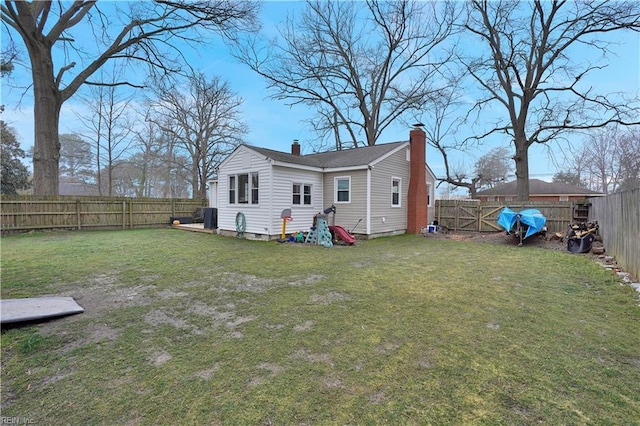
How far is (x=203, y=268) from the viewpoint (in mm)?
6266

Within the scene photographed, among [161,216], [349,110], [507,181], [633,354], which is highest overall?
[349,110]

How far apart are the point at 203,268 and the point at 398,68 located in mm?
21351

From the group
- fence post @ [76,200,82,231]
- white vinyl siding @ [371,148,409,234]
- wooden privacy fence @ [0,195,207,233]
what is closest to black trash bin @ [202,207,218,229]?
wooden privacy fence @ [0,195,207,233]

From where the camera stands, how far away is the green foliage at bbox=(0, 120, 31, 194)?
66.3ft

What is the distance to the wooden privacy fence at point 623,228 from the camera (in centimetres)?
523

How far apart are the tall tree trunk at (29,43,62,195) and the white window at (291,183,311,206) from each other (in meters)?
10.8

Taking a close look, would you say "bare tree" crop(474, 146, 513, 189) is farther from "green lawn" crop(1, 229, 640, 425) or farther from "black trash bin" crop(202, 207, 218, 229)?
"green lawn" crop(1, 229, 640, 425)

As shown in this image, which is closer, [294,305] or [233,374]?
[233,374]

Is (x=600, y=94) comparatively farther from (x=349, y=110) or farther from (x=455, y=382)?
(x=455, y=382)

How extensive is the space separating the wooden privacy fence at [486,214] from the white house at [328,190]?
2.56 meters

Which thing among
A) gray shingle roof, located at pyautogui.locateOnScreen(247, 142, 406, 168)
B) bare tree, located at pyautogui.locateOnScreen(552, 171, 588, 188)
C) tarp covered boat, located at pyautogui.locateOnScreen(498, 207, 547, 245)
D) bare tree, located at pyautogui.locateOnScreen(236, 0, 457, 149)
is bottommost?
tarp covered boat, located at pyautogui.locateOnScreen(498, 207, 547, 245)

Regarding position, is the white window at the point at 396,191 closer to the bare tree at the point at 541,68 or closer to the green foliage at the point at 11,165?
the bare tree at the point at 541,68

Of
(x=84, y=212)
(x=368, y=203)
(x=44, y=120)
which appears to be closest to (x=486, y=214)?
(x=368, y=203)

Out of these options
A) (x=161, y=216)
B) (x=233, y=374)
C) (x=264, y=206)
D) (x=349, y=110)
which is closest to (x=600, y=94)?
(x=349, y=110)
